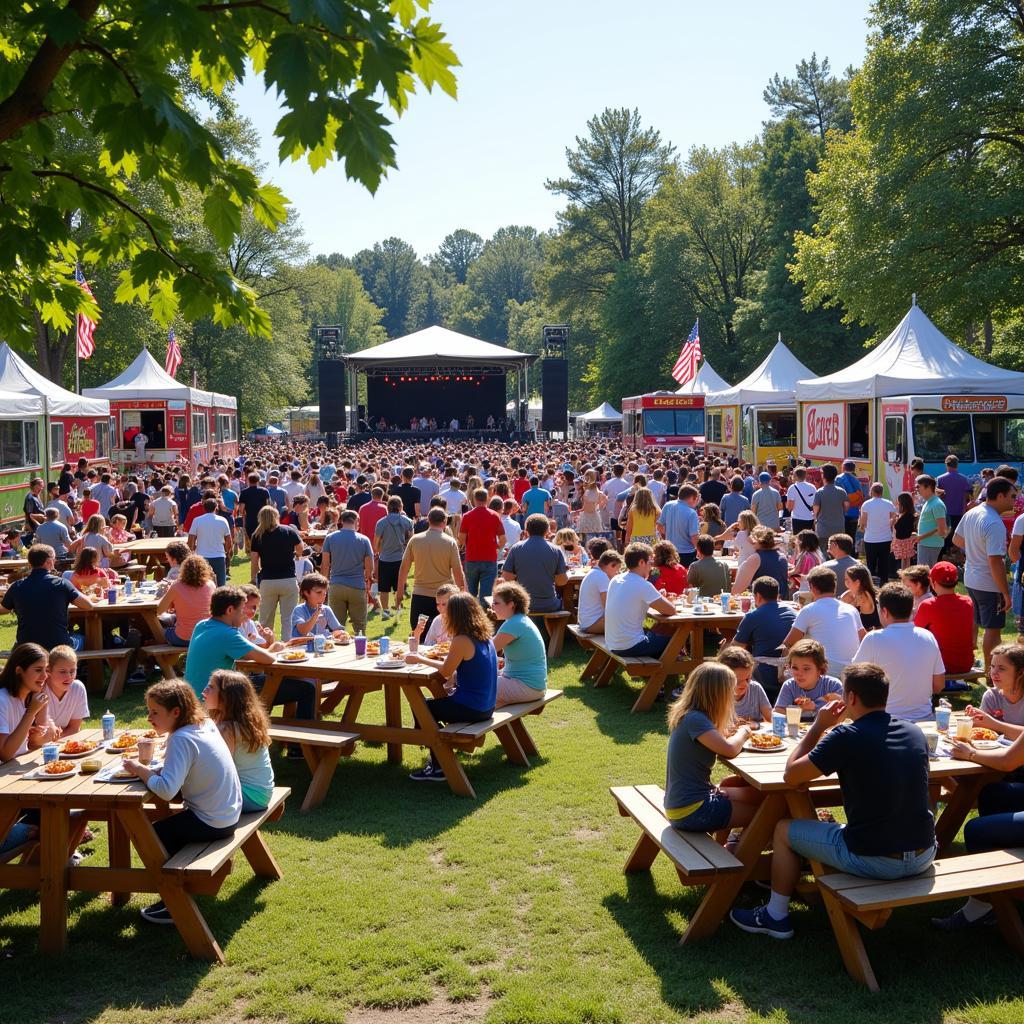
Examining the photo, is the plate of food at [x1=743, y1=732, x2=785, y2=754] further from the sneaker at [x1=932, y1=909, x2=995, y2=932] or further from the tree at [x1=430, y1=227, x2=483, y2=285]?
the tree at [x1=430, y1=227, x2=483, y2=285]

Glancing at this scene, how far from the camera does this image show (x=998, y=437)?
1535 cm

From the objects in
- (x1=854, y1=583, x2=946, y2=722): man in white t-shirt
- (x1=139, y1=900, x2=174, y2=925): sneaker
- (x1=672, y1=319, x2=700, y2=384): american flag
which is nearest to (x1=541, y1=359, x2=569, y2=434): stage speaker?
(x1=672, y1=319, x2=700, y2=384): american flag

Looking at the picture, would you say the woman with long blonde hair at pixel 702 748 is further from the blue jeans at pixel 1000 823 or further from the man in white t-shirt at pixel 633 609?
the man in white t-shirt at pixel 633 609

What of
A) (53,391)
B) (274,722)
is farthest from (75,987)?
(53,391)

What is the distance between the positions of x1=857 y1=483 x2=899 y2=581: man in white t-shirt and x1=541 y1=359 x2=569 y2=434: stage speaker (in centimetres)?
2716

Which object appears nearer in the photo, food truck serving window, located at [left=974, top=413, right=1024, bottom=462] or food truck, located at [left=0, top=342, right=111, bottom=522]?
food truck serving window, located at [left=974, top=413, right=1024, bottom=462]

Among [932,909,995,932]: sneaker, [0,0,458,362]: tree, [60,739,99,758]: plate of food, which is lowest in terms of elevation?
[932,909,995,932]: sneaker

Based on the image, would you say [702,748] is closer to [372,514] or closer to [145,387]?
[372,514]

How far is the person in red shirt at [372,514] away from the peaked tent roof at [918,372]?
8.65 metres

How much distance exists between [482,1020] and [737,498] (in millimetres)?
9547

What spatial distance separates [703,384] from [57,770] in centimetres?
2870

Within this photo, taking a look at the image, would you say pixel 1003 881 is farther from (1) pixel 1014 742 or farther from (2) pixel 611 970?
(2) pixel 611 970

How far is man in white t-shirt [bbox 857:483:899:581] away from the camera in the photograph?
1155cm

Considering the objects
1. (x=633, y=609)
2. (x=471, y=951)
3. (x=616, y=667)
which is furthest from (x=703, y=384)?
(x=471, y=951)
